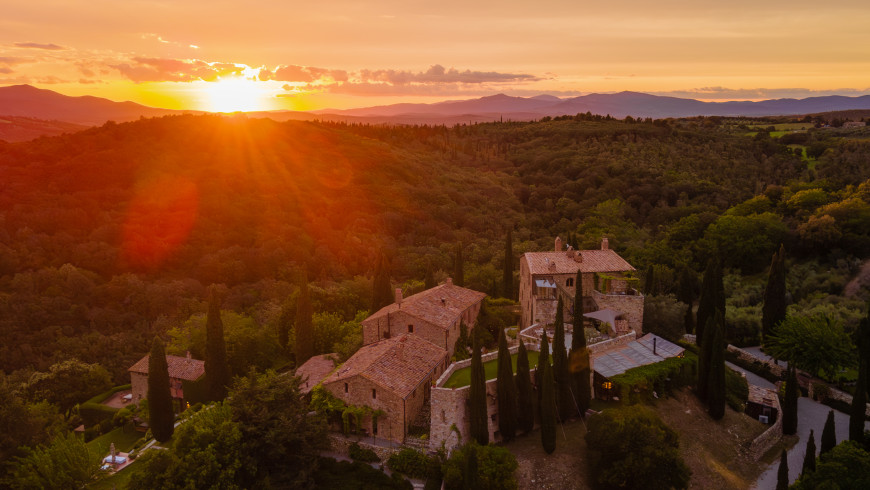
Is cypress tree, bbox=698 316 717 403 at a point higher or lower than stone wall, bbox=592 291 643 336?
lower

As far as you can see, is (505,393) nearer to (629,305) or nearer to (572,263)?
(572,263)

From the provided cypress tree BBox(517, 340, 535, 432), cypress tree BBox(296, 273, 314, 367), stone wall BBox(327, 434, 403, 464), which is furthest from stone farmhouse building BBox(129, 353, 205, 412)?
cypress tree BBox(517, 340, 535, 432)

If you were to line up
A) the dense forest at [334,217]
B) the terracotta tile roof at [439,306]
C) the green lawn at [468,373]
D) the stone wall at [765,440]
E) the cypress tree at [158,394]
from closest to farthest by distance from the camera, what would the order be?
the green lawn at [468,373] → the stone wall at [765,440] → the cypress tree at [158,394] → the terracotta tile roof at [439,306] → the dense forest at [334,217]

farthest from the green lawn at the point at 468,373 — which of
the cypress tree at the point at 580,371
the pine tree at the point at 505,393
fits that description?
the cypress tree at the point at 580,371

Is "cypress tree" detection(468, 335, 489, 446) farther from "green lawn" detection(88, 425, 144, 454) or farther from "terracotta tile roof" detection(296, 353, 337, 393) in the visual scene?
"green lawn" detection(88, 425, 144, 454)

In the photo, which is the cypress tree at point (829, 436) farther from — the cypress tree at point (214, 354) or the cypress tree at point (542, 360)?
the cypress tree at point (214, 354)

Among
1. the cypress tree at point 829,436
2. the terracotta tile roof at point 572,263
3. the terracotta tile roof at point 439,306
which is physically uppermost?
the terracotta tile roof at point 572,263

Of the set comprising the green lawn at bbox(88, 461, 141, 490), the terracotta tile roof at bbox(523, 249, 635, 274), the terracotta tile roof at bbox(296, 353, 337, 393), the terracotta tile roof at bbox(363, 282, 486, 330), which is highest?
the terracotta tile roof at bbox(523, 249, 635, 274)

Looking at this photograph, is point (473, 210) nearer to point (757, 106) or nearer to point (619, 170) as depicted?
point (619, 170)
